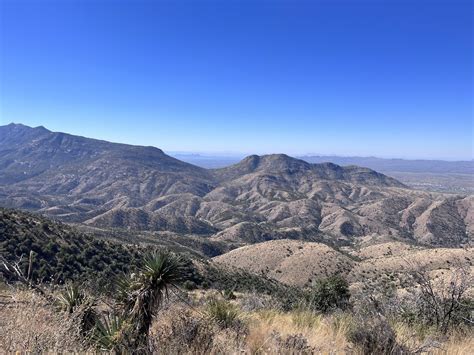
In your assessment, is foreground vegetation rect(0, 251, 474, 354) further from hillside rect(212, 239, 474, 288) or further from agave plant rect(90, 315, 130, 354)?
hillside rect(212, 239, 474, 288)

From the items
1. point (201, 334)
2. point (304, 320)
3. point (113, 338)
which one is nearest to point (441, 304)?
point (304, 320)

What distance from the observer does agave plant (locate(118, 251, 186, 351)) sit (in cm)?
503

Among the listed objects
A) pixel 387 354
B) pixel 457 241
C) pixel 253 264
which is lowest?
pixel 457 241

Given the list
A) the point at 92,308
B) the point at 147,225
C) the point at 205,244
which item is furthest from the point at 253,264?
the point at 147,225

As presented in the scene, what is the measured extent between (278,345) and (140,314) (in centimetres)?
187

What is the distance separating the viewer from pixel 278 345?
479 cm

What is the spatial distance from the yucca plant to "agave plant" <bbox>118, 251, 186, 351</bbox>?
2.12ft

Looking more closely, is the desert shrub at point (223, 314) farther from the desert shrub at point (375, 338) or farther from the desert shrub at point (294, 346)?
the desert shrub at point (375, 338)

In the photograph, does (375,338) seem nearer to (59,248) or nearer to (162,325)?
(162,325)

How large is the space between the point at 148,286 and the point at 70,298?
135cm

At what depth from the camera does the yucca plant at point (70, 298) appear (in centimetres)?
542

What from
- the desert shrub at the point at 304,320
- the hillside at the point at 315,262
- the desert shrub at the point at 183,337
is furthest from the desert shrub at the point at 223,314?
the hillside at the point at 315,262

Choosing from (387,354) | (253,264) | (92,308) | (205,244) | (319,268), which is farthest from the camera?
(205,244)

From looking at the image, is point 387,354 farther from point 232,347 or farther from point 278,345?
point 232,347
